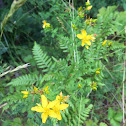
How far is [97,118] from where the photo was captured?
2367mm

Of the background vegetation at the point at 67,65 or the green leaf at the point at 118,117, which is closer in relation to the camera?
the background vegetation at the point at 67,65

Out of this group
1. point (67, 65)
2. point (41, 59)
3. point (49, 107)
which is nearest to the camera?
point (49, 107)

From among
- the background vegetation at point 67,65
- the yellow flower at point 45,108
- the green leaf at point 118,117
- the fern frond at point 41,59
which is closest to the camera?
the yellow flower at point 45,108

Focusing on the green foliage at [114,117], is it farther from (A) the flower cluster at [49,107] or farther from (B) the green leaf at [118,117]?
(A) the flower cluster at [49,107]

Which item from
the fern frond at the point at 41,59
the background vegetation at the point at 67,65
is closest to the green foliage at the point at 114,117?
the background vegetation at the point at 67,65

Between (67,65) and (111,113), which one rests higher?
(67,65)

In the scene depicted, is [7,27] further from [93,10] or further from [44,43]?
[93,10]

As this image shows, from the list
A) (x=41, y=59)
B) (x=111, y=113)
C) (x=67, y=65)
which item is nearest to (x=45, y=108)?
(x=67, y=65)

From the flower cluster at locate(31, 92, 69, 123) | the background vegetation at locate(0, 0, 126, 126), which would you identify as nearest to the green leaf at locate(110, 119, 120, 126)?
the background vegetation at locate(0, 0, 126, 126)

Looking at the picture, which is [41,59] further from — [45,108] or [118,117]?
[118,117]

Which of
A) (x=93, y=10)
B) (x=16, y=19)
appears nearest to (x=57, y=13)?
(x=16, y=19)

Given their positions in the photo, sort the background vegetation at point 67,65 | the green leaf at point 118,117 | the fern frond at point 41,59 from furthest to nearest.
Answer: the green leaf at point 118,117 < the fern frond at point 41,59 < the background vegetation at point 67,65

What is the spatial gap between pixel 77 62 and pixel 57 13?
2.79 ft

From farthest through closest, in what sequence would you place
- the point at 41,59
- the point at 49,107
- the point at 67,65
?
the point at 41,59
the point at 67,65
the point at 49,107
